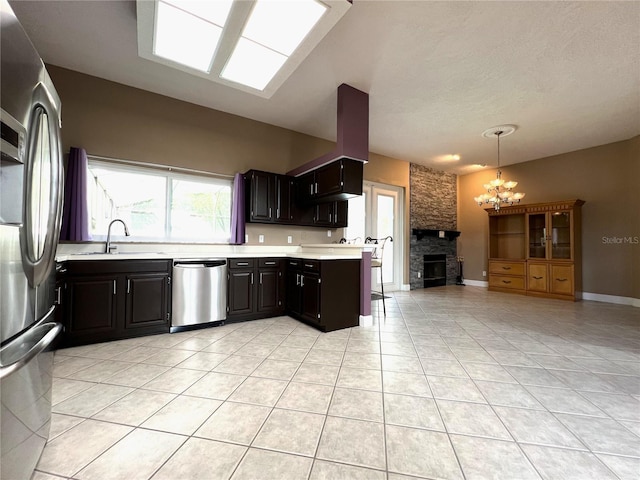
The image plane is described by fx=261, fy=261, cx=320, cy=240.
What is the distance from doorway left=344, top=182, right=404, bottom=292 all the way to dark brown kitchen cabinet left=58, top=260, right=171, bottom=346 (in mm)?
3425

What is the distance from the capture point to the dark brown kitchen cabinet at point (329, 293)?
10.1ft

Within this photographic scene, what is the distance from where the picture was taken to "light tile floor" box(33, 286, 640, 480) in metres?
1.19

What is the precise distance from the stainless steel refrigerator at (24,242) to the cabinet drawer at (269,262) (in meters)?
2.41

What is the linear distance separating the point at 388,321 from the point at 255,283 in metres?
1.87

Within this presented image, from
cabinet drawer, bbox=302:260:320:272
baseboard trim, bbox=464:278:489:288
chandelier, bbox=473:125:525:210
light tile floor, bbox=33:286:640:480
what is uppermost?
chandelier, bbox=473:125:525:210

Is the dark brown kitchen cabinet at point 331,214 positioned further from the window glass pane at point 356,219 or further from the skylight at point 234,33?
the skylight at point 234,33

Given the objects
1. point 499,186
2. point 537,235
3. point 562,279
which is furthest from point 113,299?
point 537,235

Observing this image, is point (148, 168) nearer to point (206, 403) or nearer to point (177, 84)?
point (177, 84)

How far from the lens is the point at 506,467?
46.3 inches

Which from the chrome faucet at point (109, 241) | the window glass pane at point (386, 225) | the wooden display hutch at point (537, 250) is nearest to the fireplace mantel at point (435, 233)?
the window glass pane at point (386, 225)

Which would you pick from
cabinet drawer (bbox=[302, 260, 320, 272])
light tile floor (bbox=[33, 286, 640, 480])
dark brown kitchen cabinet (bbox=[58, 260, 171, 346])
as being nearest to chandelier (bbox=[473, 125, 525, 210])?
light tile floor (bbox=[33, 286, 640, 480])

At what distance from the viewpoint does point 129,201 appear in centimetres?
338

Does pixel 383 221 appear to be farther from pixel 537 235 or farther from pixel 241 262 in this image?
pixel 241 262

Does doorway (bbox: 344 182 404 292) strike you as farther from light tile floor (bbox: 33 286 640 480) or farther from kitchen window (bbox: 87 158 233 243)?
light tile floor (bbox: 33 286 640 480)
